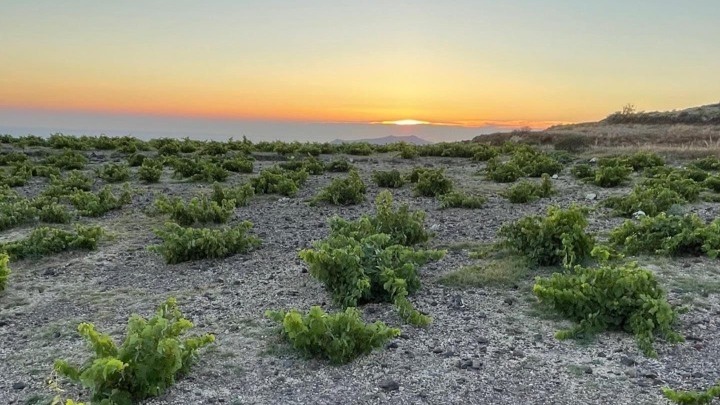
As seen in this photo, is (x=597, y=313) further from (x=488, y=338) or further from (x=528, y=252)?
(x=528, y=252)

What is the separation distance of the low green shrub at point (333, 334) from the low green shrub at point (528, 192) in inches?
256

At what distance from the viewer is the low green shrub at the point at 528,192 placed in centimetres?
1065

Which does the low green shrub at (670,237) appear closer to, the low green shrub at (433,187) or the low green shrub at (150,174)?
the low green shrub at (433,187)

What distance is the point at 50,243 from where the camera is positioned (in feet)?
25.4

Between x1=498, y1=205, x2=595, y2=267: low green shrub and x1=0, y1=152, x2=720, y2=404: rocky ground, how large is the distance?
0.52 metres

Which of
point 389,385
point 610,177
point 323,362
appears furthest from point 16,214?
point 610,177

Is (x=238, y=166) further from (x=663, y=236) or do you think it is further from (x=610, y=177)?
(x=663, y=236)

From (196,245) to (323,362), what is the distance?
3209 millimetres

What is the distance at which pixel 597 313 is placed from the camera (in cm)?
491

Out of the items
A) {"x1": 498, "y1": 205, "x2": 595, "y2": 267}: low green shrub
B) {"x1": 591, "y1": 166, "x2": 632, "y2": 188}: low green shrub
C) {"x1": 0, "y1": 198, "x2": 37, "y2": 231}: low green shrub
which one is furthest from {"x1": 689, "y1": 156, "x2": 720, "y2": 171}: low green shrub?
{"x1": 0, "y1": 198, "x2": 37, "y2": 231}: low green shrub

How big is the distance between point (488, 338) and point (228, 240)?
3648mm

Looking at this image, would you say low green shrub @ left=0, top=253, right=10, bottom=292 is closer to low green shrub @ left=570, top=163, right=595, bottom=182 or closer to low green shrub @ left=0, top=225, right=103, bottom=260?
low green shrub @ left=0, top=225, right=103, bottom=260

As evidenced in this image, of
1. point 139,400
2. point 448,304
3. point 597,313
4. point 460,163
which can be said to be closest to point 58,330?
point 139,400

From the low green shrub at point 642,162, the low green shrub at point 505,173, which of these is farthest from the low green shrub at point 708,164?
the low green shrub at point 505,173
